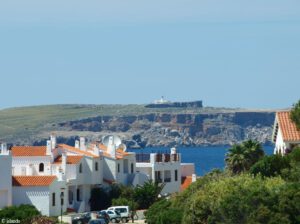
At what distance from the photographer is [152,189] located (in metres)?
89.7

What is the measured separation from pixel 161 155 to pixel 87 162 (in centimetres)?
1056

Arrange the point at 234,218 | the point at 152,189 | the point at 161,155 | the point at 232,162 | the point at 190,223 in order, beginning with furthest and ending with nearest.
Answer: the point at 161,155
the point at 152,189
the point at 232,162
the point at 190,223
the point at 234,218

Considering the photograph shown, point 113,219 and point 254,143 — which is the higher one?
point 254,143

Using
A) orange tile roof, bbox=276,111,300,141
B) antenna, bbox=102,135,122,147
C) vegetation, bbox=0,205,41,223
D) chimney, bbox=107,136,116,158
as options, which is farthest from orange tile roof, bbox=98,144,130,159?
orange tile roof, bbox=276,111,300,141

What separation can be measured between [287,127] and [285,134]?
111cm

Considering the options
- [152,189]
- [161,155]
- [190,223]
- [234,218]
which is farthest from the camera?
[161,155]

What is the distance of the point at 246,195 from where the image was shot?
5931 centimetres

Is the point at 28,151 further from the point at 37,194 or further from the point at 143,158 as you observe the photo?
the point at 143,158

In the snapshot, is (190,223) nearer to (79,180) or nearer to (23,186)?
(23,186)

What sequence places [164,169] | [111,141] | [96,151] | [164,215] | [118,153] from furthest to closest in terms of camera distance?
1. [111,141]
2. [164,169]
3. [118,153]
4. [96,151]
5. [164,215]

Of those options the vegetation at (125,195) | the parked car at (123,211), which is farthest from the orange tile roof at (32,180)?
the vegetation at (125,195)

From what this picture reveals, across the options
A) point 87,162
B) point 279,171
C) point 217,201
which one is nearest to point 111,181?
point 87,162

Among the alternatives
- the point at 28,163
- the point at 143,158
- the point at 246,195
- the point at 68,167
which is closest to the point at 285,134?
the point at 246,195

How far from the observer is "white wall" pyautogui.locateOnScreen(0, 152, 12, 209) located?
8081cm
